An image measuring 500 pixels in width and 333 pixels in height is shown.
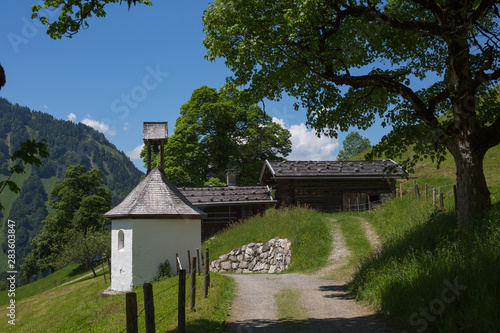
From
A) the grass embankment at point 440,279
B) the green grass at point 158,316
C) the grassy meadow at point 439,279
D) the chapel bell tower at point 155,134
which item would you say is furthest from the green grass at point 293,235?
the grass embankment at point 440,279

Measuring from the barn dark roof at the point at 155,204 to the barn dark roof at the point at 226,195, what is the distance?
371 inches

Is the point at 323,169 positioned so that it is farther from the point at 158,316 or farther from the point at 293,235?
the point at 158,316

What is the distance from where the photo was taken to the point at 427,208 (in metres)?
18.3

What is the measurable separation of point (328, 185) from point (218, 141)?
40.0ft

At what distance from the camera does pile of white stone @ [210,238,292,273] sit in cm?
2215

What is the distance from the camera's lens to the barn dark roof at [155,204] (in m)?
19.4

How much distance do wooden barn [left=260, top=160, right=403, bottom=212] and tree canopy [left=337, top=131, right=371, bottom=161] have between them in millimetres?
41269

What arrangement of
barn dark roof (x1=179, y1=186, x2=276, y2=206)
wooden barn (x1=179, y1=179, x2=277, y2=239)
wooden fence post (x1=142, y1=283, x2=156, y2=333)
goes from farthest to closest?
wooden barn (x1=179, y1=179, x2=277, y2=239) → barn dark roof (x1=179, y1=186, x2=276, y2=206) → wooden fence post (x1=142, y1=283, x2=156, y2=333)

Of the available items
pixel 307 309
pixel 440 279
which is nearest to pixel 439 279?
pixel 440 279

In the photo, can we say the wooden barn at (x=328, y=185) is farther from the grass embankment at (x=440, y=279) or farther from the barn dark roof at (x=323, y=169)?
the grass embankment at (x=440, y=279)

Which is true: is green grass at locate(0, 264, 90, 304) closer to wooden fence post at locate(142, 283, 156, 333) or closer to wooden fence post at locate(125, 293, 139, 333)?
wooden fence post at locate(142, 283, 156, 333)

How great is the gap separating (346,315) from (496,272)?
3.36m

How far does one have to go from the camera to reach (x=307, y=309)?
10195 mm

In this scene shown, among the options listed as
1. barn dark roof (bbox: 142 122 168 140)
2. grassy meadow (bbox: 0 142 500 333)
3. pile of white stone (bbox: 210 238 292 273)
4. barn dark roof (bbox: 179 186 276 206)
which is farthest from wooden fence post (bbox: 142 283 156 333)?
barn dark roof (bbox: 179 186 276 206)
